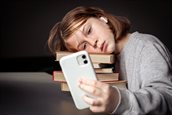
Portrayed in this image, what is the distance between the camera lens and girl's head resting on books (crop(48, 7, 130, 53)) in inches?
33.4

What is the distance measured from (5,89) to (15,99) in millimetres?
146

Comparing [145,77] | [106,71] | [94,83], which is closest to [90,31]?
[106,71]

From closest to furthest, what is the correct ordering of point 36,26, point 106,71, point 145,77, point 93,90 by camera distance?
point 93,90 → point 145,77 → point 106,71 → point 36,26

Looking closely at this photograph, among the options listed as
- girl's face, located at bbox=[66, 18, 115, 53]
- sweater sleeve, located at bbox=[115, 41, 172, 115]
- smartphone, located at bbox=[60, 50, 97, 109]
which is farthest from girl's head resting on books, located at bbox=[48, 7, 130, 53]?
smartphone, located at bbox=[60, 50, 97, 109]

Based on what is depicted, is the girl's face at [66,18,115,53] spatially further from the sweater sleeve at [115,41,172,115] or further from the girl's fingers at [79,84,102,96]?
the girl's fingers at [79,84,102,96]

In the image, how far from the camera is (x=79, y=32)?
86 cm

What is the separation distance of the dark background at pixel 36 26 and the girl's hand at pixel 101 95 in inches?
30.8

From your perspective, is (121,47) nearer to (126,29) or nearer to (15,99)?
(126,29)

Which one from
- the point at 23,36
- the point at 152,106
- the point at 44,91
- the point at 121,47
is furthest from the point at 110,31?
the point at 23,36

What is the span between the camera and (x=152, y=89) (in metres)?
0.58

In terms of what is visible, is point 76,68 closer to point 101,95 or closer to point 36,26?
point 101,95

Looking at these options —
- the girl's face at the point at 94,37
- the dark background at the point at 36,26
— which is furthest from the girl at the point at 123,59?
the dark background at the point at 36,26

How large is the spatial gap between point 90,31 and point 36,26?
1.56ft

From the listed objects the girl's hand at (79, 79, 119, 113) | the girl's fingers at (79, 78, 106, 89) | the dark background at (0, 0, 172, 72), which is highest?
the girl's fingers at (79, 78, 106, 89)
